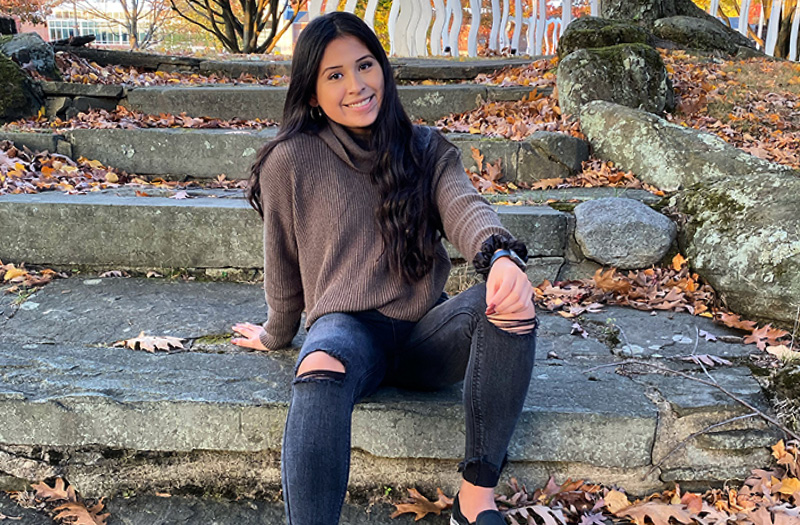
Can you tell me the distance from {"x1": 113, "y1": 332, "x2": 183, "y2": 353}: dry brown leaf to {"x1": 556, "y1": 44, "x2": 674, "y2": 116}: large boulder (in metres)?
3.01

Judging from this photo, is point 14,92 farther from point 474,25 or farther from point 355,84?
point 474,25

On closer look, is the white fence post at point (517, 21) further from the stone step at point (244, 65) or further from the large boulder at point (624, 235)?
the large boulder at point (624, 235)

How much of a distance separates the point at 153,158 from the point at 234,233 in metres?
1.24

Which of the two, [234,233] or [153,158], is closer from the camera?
[234,233]

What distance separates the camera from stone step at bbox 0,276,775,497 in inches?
63.1

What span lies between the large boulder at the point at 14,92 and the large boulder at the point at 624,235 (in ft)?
12.0

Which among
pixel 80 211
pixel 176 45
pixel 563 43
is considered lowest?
pixel 80 211

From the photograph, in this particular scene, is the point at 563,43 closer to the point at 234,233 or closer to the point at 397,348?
the point at 234,233

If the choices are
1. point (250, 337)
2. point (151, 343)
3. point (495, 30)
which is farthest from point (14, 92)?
point (495, 30)

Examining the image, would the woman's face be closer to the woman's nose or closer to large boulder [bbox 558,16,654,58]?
the woman's nose

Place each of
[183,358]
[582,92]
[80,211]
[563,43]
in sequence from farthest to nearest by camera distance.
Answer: [563,43] → [582,92] → [80,211] → [183,358]

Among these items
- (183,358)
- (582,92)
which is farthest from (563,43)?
(183,358)

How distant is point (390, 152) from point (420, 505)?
1021 mm

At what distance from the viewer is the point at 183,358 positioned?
187 centimetres
